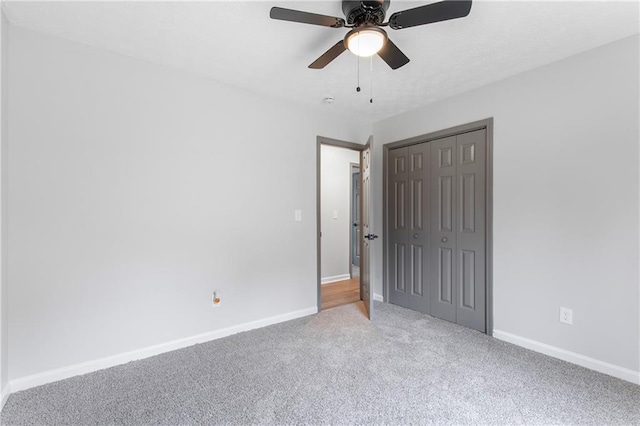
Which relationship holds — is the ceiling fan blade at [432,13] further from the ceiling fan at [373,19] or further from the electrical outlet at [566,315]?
the electrical outlet at [566,315]

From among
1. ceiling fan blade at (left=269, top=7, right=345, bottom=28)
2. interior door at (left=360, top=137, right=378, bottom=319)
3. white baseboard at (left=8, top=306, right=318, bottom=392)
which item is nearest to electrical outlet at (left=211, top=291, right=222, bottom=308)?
white baseboard at (left=8, top=306, right=318, bottom=392)

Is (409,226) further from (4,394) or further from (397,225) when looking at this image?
(4,394)

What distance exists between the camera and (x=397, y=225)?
3.80m

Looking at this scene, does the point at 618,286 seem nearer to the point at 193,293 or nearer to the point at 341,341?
the point at 341,341

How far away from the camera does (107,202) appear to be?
231 cm

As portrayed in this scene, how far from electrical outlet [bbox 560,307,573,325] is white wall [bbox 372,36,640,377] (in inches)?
1.2

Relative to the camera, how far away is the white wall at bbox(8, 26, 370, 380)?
2.06 m

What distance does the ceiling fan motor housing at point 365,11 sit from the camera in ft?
5.43

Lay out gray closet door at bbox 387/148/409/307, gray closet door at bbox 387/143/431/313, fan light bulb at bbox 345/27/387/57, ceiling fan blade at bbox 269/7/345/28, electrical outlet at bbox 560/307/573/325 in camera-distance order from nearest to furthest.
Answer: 1. ceiling fan blade at bbox 269/7/345/28
2. fan light bulb at bbox 345/27/387/57
3. electrical outlet at bbox 560/307/573/325
4. gray closet door at bbox 387/143/431/313
5. gray closet door at bbox 387/148/409/307

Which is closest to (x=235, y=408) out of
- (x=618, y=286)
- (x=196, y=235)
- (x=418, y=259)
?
(x=196, y=235)

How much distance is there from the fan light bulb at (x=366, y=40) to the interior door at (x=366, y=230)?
1.59 meters

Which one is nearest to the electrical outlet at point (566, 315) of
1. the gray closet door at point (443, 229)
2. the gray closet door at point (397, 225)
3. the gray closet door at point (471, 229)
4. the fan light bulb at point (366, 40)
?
the gray closet door at point (471, 229)

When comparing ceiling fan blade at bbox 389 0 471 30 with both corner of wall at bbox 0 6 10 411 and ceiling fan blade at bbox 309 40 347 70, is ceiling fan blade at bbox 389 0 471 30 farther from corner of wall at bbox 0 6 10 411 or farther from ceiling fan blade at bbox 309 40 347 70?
corner of wall at bbox 0 6 10 411

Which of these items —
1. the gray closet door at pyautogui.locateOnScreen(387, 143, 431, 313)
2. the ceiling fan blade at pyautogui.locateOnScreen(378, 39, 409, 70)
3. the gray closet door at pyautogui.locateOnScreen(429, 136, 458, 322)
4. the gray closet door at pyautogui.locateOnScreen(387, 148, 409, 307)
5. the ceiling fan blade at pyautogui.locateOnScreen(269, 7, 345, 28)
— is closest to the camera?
the ceiling fan blade at pyautogui.locateOnScreen(269, 7, 345, 28)
